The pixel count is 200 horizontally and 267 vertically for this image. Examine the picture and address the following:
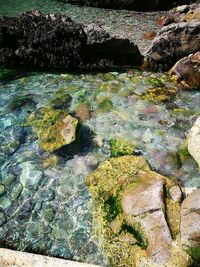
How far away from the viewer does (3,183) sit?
7.27 meters

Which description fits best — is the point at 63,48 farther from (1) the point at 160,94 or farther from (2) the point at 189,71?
(2) the point at 189,71

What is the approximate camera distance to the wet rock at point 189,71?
33.5ft

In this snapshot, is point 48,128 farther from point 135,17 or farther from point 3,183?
point 135,17

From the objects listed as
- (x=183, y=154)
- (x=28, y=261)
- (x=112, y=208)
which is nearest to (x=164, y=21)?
(x=183, y=154)

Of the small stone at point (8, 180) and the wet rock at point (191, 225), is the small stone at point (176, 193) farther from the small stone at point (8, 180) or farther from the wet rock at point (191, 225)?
the small stone at point (8, 180)

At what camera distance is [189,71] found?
1031cm

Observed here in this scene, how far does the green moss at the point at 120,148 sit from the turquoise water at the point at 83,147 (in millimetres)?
116

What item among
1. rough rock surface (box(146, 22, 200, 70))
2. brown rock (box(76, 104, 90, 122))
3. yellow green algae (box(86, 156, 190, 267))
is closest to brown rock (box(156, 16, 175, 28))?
rough rock surface (box(146, 22, 200, 70))

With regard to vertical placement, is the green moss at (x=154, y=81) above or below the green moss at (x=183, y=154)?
above

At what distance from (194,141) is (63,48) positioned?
5.65m

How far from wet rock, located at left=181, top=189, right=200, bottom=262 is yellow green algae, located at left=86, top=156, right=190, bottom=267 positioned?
114 mm

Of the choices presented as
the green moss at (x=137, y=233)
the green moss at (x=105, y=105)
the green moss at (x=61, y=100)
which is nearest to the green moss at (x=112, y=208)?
the green moss at (x=137, y=233)

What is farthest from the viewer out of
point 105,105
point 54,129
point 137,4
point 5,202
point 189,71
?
point 137,4

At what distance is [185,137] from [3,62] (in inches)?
247
